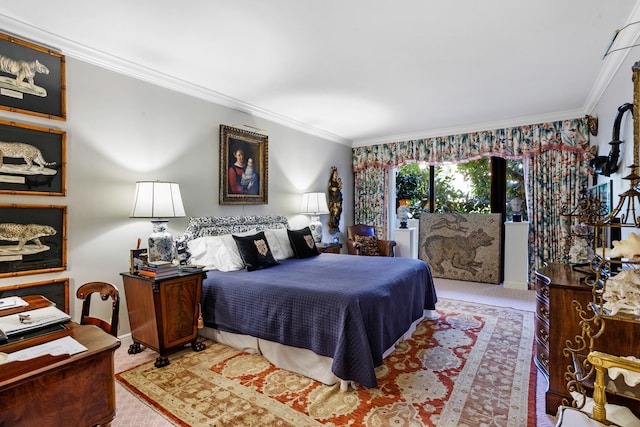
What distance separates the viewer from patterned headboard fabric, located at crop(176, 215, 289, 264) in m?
3.41

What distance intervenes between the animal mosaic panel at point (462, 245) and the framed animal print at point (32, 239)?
16.9 feet

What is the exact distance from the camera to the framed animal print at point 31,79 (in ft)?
7.83

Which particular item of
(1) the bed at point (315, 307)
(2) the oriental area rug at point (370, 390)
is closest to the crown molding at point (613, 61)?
(1) the bed at point (315, 307)

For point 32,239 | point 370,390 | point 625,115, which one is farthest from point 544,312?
point 32,239

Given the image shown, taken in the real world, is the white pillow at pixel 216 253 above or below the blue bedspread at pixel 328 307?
above

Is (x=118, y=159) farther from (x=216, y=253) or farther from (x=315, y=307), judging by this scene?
(x=315, y=307)

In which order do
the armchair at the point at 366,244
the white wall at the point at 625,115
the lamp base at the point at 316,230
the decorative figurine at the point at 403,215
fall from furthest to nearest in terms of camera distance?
the decorative figurine at the point at 403,215, the armchair at the point at 366,244, the lamp base at the point at 316,230, the white wall at the point at 625,115

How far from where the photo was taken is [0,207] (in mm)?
2352

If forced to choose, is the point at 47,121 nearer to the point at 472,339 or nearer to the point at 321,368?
the point at 321,368

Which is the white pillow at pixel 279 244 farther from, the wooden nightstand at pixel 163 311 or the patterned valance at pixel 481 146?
the patterned valance at pixel 481 146

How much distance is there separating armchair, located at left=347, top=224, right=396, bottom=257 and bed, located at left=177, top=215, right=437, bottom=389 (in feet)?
6.14

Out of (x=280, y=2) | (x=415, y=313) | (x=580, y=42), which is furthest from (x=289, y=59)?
(x=415, y=313)

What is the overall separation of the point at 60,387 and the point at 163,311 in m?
1.54

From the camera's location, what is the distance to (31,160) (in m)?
2.49
